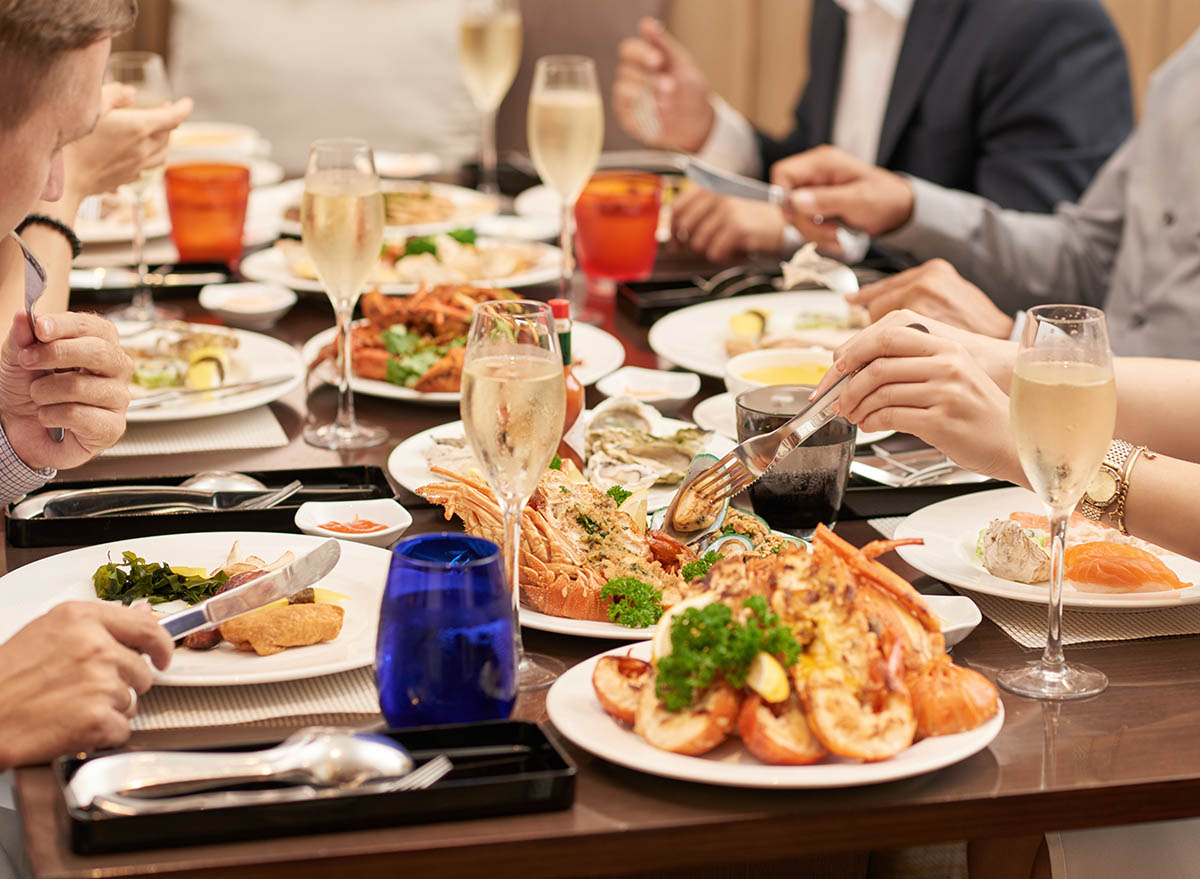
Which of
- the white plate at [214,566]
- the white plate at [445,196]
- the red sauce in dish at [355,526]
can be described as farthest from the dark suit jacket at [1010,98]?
the white plate at [214,566]

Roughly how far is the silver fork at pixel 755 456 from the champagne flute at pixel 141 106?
121cm

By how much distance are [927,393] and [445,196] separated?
1.85m

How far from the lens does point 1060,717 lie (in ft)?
3.47

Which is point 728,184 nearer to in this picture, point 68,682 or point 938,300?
point 938,300

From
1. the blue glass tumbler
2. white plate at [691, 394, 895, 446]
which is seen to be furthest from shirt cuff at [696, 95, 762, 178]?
the blue glass tumbler

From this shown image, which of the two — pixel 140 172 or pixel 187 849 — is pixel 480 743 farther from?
pixel 140 172

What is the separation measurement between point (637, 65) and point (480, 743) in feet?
8.62

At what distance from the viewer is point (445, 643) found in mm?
964

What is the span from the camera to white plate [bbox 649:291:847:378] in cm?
198

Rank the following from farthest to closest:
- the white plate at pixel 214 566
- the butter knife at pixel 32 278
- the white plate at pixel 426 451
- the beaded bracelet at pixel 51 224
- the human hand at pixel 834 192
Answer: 1. the human hand at pixel 834 192
2. the beaded bracelet at pixel 51 224
3. the butter knife at pixel 32 278
4. the white plate at pixel 426 451
5. the white plate at pixel 214 566

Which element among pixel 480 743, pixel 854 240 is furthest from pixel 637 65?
pixel 480 743

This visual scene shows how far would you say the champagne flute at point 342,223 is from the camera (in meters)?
1.73

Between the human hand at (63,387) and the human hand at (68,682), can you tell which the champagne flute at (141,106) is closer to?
the human hand at (63,387)

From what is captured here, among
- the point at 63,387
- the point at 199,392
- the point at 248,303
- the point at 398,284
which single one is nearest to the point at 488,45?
the point at 398,284
